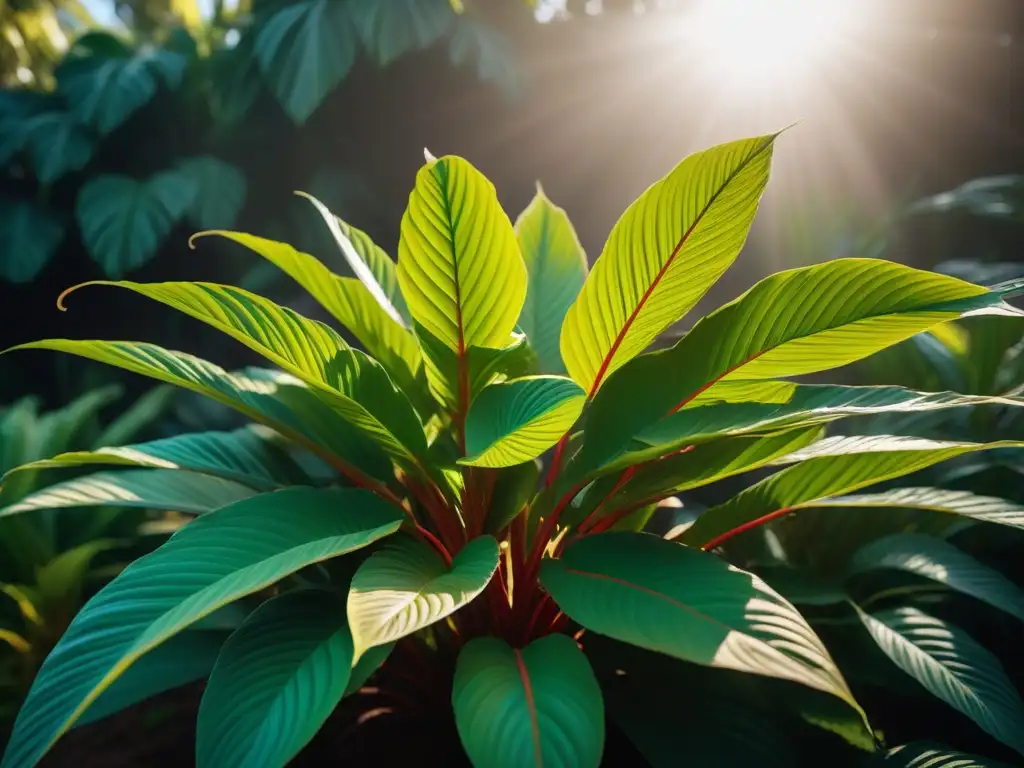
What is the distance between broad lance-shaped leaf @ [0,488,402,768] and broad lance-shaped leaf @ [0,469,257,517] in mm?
208

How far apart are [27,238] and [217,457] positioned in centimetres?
398

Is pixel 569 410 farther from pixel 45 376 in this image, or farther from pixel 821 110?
pixel 45 376

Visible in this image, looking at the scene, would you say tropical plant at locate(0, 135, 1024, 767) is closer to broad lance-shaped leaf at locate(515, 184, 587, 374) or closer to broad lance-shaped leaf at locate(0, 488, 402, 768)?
broad lance-shaped leaf at locate(0, 488, 402, 768)

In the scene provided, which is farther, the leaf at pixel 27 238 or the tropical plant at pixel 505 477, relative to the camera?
the leaf at pixel 27 238

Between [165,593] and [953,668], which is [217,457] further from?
[953,668]

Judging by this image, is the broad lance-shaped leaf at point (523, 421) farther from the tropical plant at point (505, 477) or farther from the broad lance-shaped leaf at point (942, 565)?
the broad lance-shaped leaf at point (942, 565)

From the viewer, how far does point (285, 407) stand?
119 centimetres

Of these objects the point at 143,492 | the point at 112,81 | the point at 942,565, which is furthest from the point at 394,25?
the point at 942,565

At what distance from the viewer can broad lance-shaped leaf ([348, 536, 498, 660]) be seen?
73 cm

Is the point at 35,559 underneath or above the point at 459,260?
underneath

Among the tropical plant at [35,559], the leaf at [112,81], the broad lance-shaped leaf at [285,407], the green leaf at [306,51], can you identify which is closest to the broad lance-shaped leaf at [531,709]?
the broad lance-shaped leaf at [285,407]

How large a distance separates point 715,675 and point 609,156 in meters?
4.30

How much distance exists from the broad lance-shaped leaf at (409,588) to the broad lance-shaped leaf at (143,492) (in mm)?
321

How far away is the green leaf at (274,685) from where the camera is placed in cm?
76
